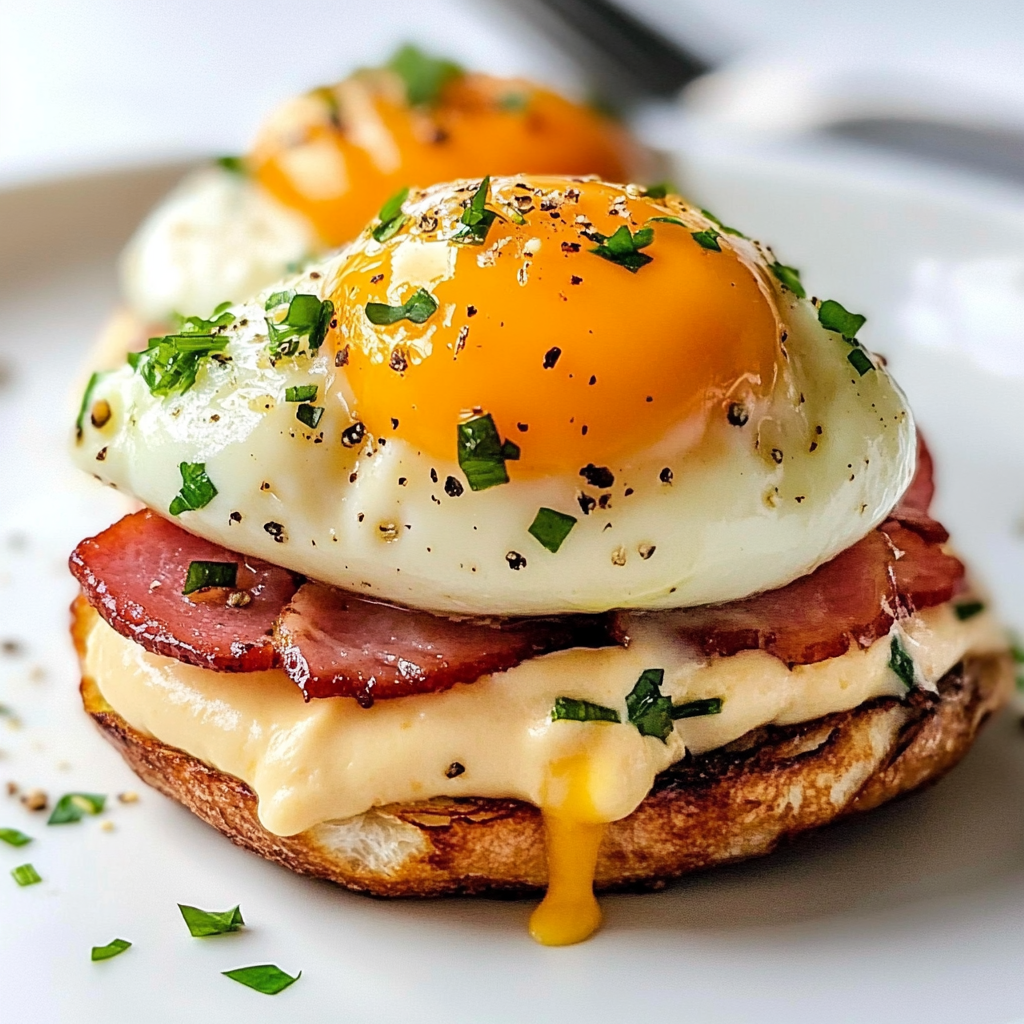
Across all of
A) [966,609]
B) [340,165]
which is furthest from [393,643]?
[340,165]

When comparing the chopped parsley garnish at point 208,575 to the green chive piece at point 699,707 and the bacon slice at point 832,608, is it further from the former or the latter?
the green chive piece at point 699,707

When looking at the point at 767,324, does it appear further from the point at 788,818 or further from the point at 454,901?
the point at 454,901

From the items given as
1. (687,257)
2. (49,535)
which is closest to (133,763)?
(49,535)

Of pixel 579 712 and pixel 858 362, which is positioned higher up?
pixel 858 362

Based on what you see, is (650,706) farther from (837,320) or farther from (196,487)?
(196,487)

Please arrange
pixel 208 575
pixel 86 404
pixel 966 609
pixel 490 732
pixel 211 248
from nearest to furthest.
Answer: pixel 490 732
pixel 208 575
pixel 86 404
pixel 966 609
pixel 211 248

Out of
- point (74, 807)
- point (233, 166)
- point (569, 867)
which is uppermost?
point (233, 166)

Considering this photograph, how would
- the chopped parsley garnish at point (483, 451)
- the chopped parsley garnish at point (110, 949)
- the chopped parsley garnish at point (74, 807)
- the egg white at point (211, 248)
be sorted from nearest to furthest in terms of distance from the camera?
the chopped parsley garnish at point (483, 451), the chopped parsley garnish at point (110, 949), the chopped parsley garnish at point (74, 807), the egg white at point (211, 248)

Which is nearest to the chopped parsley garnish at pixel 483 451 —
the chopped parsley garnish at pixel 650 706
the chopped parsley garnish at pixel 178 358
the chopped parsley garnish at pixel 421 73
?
the chopped parsley garnish at pixel 650 706
